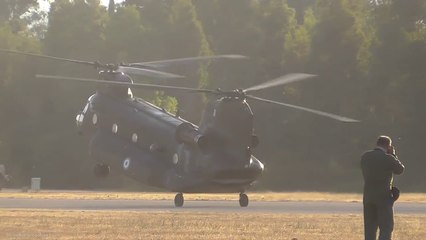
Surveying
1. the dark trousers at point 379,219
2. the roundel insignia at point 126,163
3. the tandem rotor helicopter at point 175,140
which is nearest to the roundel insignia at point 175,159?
the tandem rotor helicopter at point 175,140

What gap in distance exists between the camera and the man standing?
65.1ft

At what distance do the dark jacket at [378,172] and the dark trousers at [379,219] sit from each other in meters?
0.13

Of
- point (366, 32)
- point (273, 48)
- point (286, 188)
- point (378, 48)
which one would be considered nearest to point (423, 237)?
point (286, 188)

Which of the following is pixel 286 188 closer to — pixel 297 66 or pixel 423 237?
pixel 297 66

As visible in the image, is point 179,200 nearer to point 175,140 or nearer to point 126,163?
point 175,140

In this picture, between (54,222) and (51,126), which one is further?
(51,126)

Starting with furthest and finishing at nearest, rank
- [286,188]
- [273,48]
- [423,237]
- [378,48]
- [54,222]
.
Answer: [273,48]
[378,48]
[286,188]
[54,222]
[423,237]

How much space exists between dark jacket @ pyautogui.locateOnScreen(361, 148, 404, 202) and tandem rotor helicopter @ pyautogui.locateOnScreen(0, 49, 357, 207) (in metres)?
21.7

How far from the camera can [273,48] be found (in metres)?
87.1

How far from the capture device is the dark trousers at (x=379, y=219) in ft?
65.5

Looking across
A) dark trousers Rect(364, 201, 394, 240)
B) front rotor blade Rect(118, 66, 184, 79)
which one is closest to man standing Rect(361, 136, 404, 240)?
dark trousers Rect(364, 201, 394, 240)

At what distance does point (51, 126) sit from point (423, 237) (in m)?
59.5

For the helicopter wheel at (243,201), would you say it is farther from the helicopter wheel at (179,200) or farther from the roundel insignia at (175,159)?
the roundel insignia at (175,159)

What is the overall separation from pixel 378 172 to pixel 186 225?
1032cm
